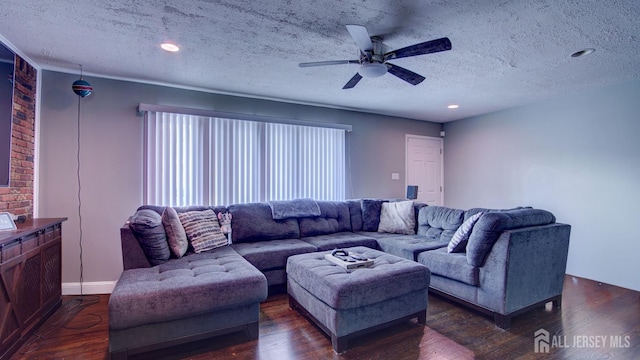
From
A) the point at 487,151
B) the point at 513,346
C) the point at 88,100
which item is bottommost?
the point at 513,346

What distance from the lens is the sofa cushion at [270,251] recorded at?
9.91 ft

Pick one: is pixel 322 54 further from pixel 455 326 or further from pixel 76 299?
pixel 76 299

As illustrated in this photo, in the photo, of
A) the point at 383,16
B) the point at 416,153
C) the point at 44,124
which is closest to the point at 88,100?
the point at 44,124

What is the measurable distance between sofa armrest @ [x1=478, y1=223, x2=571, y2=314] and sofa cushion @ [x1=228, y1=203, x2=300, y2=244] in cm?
219

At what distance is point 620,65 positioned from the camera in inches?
115

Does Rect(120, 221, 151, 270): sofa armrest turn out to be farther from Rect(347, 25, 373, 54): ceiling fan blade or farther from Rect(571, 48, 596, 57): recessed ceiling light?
Rect(571, 48, 596, 57): recessed ceiling light

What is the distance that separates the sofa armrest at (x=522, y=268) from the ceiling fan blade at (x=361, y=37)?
1.90 m

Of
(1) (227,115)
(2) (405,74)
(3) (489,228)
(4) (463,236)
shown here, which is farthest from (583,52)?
(1) (227,115)

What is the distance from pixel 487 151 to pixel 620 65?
222cm

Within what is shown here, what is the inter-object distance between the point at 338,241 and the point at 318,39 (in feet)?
7.32

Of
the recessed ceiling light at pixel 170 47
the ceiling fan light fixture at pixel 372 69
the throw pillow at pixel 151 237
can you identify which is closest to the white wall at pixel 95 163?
the throw pillow at pixel 151 237

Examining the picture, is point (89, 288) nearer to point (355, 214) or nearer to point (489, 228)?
point (355, 214)

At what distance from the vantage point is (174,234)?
279 cm

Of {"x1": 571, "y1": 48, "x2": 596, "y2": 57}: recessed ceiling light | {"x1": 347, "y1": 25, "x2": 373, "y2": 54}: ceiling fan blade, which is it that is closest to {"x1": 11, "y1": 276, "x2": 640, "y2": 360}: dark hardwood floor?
{"x1": 347, "y1": 25, "x2": 373, "y2": 54}: ceiling fan blade
